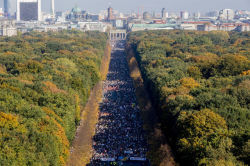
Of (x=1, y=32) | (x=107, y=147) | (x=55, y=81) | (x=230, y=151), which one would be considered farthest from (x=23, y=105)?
(x=1, y=32)

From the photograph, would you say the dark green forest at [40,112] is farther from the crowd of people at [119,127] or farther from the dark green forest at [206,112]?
the dark green forest at [206,112]

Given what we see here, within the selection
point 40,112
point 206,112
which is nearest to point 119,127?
point 40,112

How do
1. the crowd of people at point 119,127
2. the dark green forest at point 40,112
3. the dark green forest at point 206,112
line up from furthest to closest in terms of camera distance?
the crowd of people at point 119,127 < the dark green forest at point 206,112 < the dark green forest at point 40,112

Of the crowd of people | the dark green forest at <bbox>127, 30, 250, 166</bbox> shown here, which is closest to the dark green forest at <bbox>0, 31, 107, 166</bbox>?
the crowd of people

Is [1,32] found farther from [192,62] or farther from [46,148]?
[46,148]

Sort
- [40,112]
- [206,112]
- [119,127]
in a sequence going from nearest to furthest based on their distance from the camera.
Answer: [206,112] → [40,112] → [119,127]

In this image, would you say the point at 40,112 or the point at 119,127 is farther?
the point at 119,127

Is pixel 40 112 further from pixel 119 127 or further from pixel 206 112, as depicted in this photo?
pixel 206 112

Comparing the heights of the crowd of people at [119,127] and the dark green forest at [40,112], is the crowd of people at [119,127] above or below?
below

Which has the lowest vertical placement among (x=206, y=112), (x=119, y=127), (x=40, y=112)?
(x=119, y=127)

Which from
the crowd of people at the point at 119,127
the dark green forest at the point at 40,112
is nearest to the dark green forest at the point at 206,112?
the crowd of people at the point at 119,127
